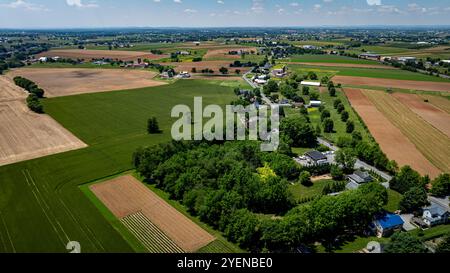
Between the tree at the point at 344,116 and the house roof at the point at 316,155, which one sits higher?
the tree at the point at 344,116

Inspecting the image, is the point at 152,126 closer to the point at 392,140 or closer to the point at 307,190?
the point at 307,190

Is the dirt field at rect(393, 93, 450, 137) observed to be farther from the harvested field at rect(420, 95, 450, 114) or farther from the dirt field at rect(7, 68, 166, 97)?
the dirt field at rect(7, 68, 166, 97)

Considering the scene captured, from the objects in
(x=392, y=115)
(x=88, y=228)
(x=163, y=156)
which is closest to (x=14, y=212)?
(x=88, y=228)

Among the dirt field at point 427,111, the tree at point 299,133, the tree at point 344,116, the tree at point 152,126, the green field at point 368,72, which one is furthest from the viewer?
the green field at point 368,72

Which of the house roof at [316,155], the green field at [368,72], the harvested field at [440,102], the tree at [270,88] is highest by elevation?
the green field at [368,72]

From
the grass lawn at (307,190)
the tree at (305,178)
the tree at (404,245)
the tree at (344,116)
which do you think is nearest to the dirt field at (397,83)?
the tree at (344,116)

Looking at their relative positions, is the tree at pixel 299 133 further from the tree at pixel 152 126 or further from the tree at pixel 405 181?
the tree at pixel 152 126

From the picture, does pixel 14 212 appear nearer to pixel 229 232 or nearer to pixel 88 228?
pixel 88 228

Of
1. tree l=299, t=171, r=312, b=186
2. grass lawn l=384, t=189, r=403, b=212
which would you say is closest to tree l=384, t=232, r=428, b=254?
grass lawn l=384, t=189, r=403, b=212
